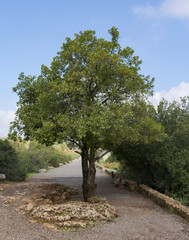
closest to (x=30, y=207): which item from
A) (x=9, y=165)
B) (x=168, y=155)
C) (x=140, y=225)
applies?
(x=140, y=225)

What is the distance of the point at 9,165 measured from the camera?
626 inches

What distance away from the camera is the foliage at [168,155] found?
1220cm

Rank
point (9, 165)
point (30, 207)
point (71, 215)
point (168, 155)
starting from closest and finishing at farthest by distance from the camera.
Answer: point (71, 215) → point (30, 207) → point (168, 155) → point (9, 165)

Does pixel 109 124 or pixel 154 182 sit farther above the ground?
pixel 109 124

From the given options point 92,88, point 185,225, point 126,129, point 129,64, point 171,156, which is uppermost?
point 129,64

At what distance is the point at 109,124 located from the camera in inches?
344

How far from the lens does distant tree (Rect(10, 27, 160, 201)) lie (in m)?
8.78

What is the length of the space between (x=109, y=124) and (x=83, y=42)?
161 inches

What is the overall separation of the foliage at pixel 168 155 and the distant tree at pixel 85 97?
268 centimetres

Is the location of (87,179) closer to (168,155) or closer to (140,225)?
(140,225)

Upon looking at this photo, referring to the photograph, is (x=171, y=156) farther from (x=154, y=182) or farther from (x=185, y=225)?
(x=185, y=225)

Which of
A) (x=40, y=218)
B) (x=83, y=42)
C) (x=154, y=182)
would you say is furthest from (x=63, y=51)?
(x=154, y=182)

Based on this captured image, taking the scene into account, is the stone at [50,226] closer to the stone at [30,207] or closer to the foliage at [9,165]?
the stone at [30,207]

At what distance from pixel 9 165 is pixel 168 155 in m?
10.4
